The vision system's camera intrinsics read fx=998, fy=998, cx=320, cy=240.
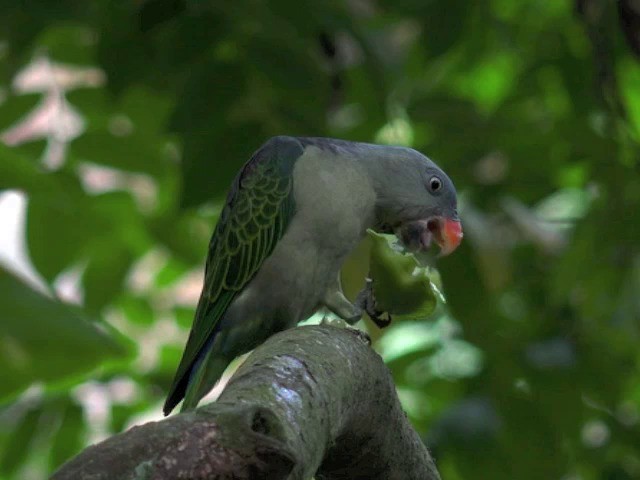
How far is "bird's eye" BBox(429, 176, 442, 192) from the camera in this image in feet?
8.99

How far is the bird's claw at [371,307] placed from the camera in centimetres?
230

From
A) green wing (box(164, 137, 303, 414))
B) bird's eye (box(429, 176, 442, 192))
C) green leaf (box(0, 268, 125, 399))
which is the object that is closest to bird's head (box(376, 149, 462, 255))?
bird's eye (box(429, 176, 442, 192))

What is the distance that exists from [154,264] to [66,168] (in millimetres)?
1111

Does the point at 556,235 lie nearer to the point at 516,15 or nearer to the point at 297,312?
the point at 516,15

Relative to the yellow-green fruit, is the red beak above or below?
below

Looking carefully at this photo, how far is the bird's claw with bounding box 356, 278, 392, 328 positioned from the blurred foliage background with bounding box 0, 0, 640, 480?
0.83m

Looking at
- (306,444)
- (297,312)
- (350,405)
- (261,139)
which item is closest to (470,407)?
(297,312)

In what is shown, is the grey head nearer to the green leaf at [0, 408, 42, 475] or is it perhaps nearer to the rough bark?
the rough bark

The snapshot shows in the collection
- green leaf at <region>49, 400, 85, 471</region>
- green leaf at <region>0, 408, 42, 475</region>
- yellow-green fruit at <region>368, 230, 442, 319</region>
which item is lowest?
green leaf at <region>49, 400, 85, 471</region>

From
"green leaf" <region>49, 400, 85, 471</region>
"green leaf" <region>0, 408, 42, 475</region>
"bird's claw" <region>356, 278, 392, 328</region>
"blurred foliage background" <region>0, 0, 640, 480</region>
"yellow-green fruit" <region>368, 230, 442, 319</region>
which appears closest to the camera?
"yellow-green fruit" <region>368, 230, 442, 319</region>

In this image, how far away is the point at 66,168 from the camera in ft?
11.0

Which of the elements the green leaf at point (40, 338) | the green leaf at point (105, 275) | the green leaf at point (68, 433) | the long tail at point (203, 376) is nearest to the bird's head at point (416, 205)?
the long tail at point (203, 376)

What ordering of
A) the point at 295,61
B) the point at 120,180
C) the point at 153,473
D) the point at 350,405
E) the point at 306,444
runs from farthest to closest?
the point at 120,180 → the point at 295,61 → the point at 350,405 → the point at 306,444 → the point at 153,473

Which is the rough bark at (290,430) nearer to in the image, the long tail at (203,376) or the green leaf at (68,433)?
the long tail at (203,376)
